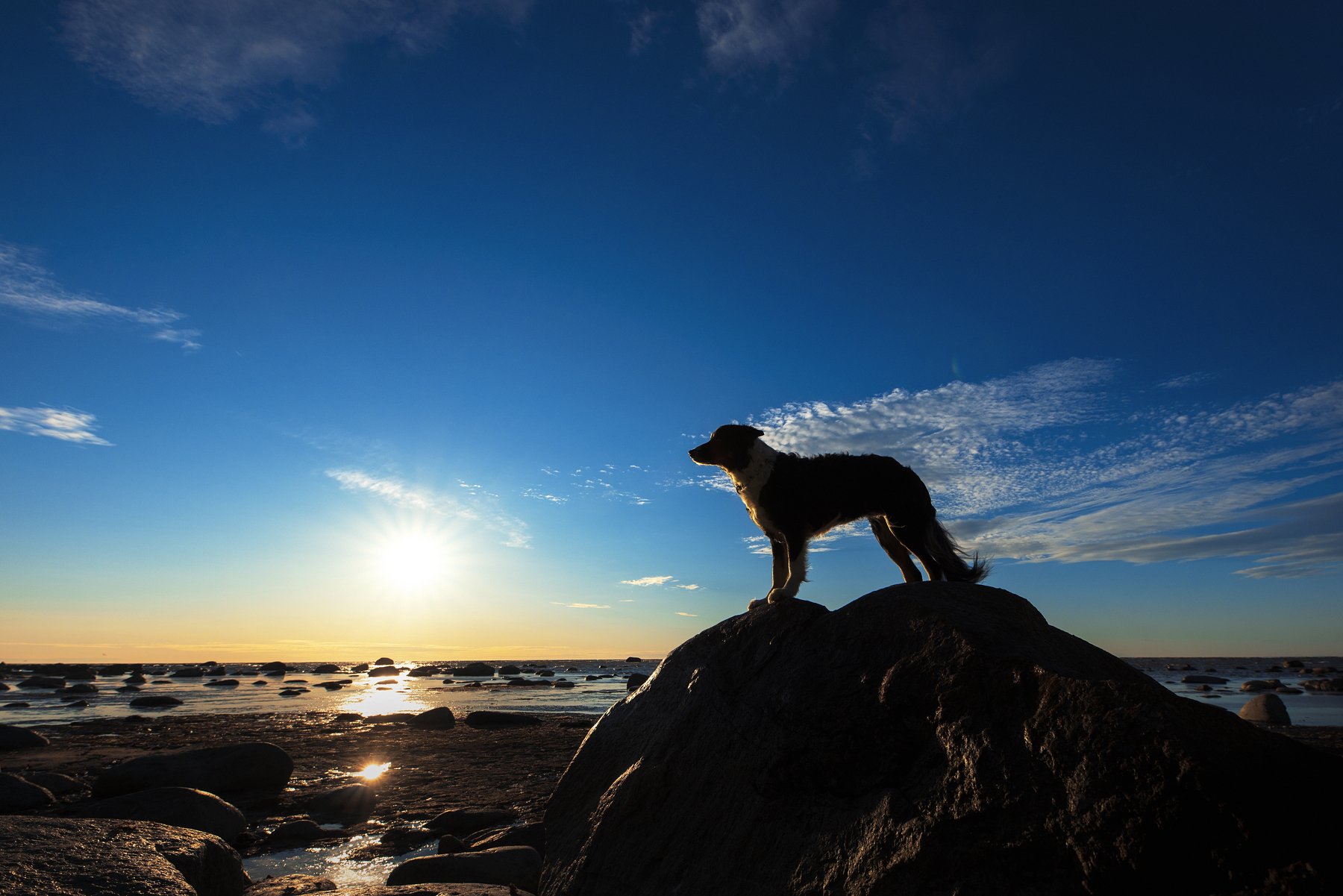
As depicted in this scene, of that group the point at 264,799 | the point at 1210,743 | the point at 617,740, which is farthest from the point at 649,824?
the point at 264,799

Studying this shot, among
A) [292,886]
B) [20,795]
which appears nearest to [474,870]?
[292,886]

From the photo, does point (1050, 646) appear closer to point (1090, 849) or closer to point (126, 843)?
point (1090, 849)

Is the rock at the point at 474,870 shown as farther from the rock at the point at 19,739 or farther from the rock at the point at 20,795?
the rock at the point at 19,739

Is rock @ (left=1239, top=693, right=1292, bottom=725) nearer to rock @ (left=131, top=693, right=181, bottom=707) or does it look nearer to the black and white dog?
the black and white dog

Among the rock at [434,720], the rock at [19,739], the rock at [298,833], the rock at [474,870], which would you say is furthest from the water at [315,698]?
the rock at [474,870]

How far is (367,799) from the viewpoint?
10875mm

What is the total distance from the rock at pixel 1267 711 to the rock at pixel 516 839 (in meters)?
24.0

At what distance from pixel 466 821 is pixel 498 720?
13841 mm

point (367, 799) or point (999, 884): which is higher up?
point (999, 884)

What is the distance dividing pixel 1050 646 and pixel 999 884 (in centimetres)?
164

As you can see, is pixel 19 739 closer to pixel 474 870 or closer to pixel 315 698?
pixel 474 870

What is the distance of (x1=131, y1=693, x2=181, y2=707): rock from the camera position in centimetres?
3042

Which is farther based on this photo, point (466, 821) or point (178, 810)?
→ point (466, 821)

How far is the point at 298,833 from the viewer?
30.5 feet
